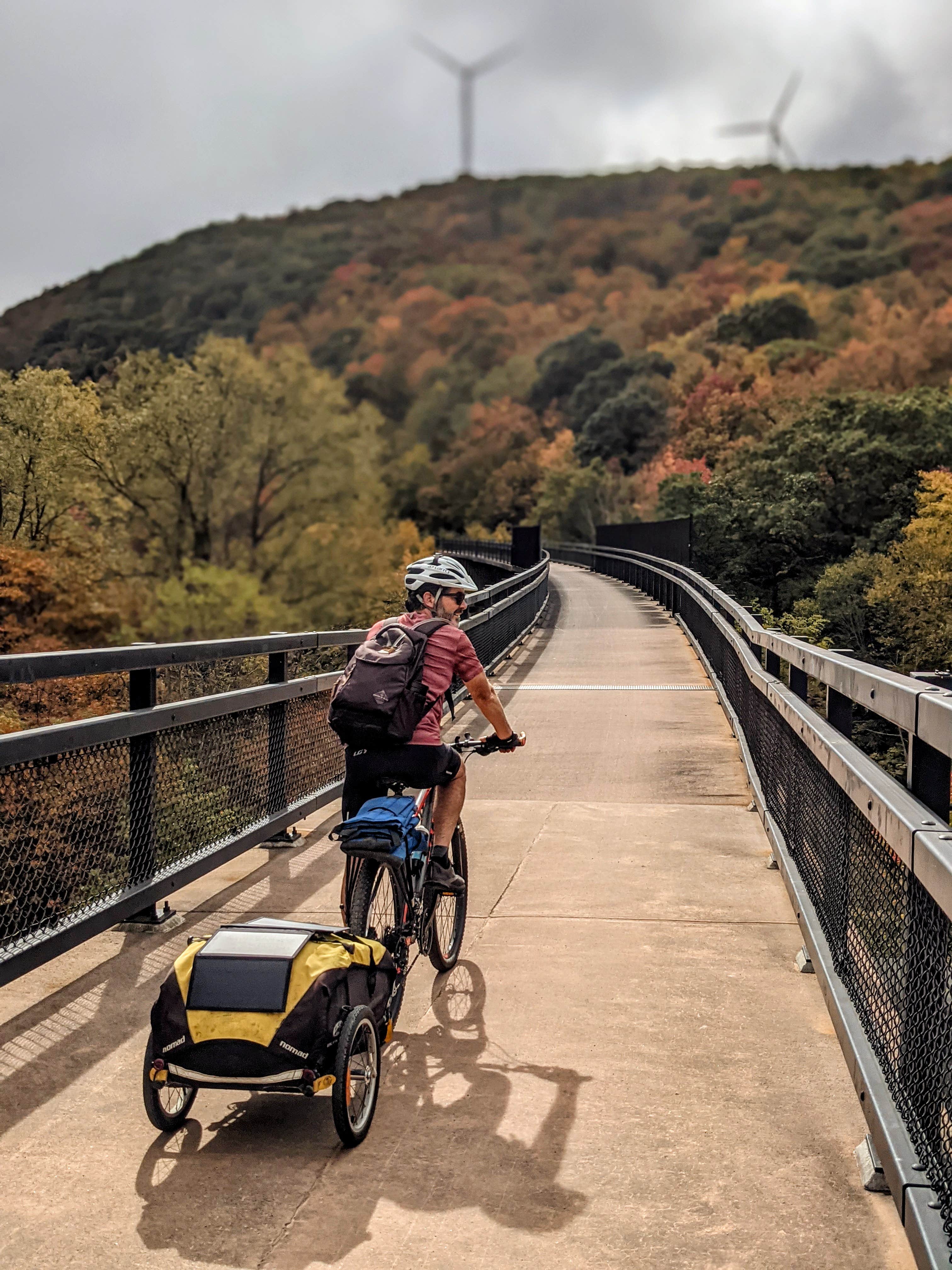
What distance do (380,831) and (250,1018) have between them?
99 centimetres

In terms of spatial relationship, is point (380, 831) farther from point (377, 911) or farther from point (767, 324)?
point (767, 324)

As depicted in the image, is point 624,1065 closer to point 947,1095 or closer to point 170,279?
point 947,1095

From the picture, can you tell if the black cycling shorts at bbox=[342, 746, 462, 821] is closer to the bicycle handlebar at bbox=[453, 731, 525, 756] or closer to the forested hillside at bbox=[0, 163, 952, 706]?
the bicycle handlebar at bbox=[453, 731, 525, 756]

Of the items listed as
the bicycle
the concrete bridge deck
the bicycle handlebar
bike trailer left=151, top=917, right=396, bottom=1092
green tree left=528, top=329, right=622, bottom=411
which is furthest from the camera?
green tree left=528, top=329, right=622, bottom=411

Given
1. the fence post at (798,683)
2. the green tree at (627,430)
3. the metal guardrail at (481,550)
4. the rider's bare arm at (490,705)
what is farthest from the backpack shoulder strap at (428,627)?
the green tree at (627,430)

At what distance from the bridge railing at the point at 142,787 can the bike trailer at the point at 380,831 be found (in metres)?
1.16

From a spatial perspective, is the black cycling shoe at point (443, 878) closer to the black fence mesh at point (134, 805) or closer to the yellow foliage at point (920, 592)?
the black fence mesh at point (134, 805)

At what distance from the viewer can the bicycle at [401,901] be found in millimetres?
4805

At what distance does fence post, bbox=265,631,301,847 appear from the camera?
811 centimetres

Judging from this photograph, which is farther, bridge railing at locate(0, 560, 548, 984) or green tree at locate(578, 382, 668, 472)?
green tree at locate(578, 382, 668, 472)

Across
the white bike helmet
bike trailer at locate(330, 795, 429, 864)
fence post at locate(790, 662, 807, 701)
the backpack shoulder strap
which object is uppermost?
the white bike helmet

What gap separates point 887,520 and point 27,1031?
5993cm

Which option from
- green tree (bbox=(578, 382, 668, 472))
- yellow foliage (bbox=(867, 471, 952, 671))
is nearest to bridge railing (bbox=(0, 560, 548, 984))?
yellow foliage (bbox=(867, 471, 952, 671))

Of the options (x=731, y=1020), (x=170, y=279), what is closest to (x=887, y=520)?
(x=731, y=1020)
